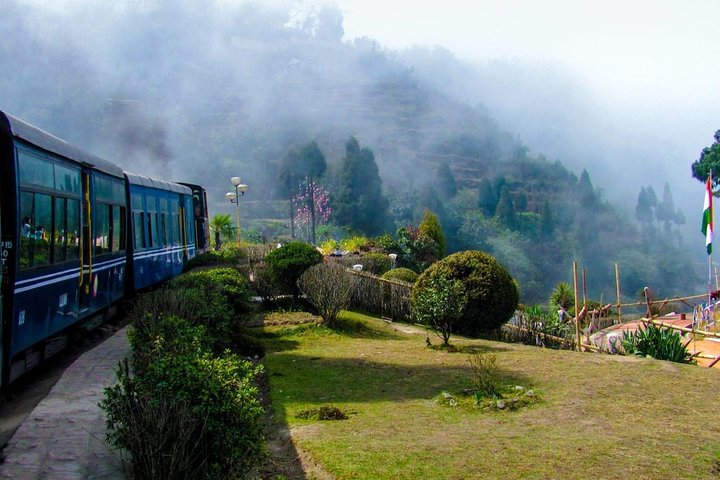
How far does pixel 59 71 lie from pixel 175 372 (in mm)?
140920

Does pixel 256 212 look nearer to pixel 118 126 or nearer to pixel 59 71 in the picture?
pixel 118 126

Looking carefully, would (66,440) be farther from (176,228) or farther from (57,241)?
(176,228)

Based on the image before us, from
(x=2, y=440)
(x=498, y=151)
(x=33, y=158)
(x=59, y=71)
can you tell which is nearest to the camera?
(x=2, y=440)

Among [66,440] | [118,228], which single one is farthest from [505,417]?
[118,228]

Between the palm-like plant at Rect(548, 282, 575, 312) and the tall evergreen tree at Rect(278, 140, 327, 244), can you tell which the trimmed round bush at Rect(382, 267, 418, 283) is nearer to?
the palm-like plant at Rect(548, 282, 575, 312)

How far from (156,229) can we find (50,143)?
9.91m

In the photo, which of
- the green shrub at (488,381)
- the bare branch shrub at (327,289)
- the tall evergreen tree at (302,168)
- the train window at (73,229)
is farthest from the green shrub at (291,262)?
the tall evergreen tree at (302,168)

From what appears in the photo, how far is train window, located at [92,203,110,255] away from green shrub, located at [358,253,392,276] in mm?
14108

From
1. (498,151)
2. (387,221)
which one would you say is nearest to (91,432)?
(387,221)

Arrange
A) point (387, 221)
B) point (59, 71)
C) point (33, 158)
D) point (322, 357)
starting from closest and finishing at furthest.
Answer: point (33, 158)
point (322, 357)
point (387, 221)
point (59, 71)

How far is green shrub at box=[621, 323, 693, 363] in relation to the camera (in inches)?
554

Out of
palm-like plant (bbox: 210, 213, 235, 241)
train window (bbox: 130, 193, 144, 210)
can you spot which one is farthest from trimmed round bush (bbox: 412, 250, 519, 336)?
palm-like plant (bbox: 210, 213, 235, 241)

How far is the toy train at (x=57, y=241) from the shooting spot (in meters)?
8.11

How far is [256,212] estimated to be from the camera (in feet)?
313
